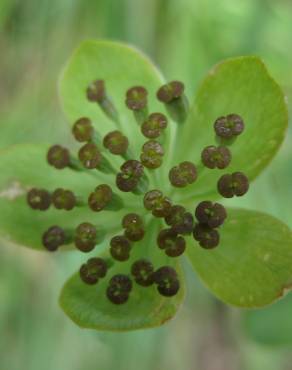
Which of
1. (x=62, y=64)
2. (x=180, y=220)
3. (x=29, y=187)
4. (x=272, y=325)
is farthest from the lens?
(x=62, y=64)

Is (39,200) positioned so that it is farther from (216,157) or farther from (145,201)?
(216,157)

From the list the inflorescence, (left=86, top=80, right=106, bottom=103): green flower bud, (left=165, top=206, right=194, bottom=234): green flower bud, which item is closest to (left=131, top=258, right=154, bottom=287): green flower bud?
the inflorescence

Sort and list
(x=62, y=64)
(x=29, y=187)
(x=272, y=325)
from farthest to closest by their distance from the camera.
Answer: (x=62, y=64) → (x=272, y=325) → (x=29, y=187)

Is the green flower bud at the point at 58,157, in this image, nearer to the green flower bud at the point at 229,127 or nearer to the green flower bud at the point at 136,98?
the green flower bud at the point at 136,98

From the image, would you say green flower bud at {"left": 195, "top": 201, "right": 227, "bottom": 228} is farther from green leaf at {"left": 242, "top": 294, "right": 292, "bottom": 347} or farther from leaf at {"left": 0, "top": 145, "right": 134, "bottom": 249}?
green leaf at {"left": 242, "top": 294, "right": 292, "bottom": 347}

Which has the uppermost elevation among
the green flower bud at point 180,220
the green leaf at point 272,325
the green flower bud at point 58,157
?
the green flower bud at point 180,220

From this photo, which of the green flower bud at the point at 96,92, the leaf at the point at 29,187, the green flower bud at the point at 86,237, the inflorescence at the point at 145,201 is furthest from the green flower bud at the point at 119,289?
the green flower bud at the point at 96,92

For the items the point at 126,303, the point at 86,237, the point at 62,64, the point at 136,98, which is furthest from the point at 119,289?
the point at 62,64
